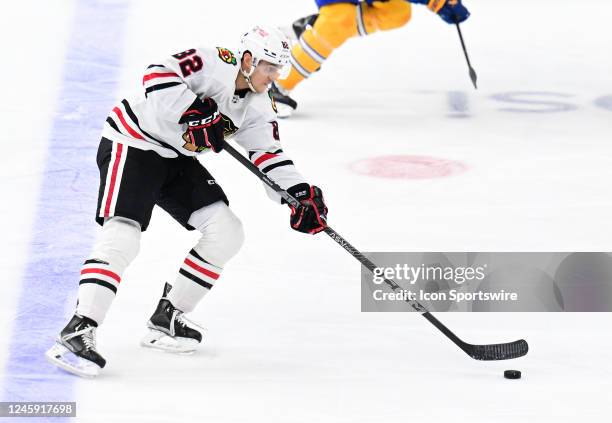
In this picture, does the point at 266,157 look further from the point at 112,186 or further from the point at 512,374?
the point at 512,374

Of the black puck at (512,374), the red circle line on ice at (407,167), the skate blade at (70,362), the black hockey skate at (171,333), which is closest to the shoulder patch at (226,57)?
the black hockey skate at (171,333)

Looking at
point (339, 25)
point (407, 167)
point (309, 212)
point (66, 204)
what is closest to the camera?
point (309, 212)

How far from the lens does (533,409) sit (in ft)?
11.9

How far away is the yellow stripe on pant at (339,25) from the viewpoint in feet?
19.6

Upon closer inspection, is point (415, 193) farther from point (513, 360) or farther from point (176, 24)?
point (176, 24)

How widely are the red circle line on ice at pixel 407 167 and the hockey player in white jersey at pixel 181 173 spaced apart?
1.44m

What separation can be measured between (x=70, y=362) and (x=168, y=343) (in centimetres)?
36

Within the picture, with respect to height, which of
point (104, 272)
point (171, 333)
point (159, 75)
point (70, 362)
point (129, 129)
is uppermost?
point (159, 75)

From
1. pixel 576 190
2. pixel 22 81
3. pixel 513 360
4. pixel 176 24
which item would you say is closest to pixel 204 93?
pixel 513 360

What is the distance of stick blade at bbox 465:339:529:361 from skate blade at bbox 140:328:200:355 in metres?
0.88

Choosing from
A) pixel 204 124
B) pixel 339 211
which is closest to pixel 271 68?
pixel 204 124

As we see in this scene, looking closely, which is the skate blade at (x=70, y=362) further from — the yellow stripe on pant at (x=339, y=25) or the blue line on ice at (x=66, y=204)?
the yellow stripe on pant at (x=339, y=25)

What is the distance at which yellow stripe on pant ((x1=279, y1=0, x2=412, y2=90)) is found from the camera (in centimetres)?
598

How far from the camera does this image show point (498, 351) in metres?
3.93
